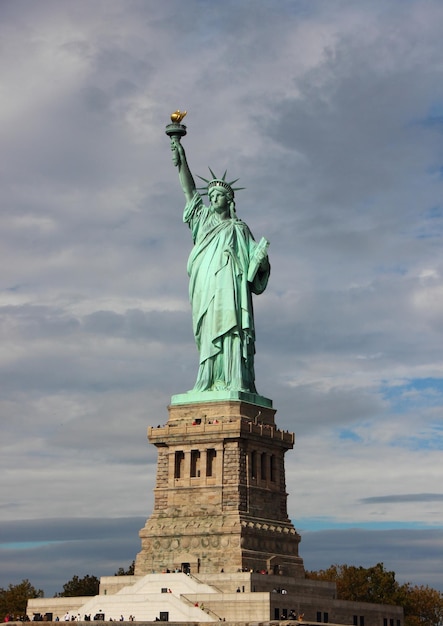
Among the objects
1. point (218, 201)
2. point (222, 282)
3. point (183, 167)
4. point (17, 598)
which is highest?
point (183, 167)

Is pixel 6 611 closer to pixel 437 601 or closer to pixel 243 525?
pixel 243 525

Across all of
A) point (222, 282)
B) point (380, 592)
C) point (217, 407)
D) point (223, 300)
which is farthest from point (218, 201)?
point (380, 592)

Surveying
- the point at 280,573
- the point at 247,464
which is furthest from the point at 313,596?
the point at 247,464

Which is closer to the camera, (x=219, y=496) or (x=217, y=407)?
(x=219, y=496)

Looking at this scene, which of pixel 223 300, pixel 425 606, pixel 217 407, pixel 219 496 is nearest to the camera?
pixel 219 496

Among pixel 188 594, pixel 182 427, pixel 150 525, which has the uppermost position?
pixel 182 427

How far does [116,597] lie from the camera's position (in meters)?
59.7

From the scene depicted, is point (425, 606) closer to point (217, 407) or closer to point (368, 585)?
point (368, 585)

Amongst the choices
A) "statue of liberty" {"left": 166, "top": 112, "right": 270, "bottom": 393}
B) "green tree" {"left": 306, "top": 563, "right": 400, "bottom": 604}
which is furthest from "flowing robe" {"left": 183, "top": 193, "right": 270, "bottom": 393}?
"green tree" {"left": 306, "top": 563, "right": 400, "bottom": 604}

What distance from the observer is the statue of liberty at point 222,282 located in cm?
6606

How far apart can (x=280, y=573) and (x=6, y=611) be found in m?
16.5

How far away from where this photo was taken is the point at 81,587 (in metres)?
74.8

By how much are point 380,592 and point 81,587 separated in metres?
15.8

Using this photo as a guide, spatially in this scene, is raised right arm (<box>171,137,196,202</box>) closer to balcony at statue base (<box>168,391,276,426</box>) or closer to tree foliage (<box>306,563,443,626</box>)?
balcony at statue base (<box>168,391,276,426</box>)
